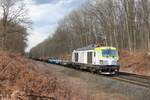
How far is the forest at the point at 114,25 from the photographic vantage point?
6781cm

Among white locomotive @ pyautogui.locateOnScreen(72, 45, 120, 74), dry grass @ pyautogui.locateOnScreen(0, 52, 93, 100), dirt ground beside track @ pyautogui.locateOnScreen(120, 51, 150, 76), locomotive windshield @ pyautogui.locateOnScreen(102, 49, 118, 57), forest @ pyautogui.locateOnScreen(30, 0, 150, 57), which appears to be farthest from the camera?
forest @ pyautogui.locateOnScreen(30, 0, 150, 57)

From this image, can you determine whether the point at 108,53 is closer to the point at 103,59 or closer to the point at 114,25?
the point at 103,59

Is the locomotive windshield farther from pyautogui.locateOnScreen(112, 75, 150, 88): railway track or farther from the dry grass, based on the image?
the dry grass

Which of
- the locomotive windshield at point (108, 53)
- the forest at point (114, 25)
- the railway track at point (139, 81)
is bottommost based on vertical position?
the railway track at point (139, 81)

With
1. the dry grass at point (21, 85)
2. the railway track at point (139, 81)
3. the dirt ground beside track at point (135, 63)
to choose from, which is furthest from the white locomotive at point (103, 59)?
the dry grass at point (21, 85)

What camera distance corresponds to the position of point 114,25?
79.8 m

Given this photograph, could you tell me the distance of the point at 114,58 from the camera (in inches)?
1590

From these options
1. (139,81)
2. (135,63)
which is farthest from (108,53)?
(135,63)

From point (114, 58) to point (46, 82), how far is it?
90.2ft

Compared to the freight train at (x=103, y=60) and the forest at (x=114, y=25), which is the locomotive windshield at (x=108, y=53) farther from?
the forest at (x=114, y=25)

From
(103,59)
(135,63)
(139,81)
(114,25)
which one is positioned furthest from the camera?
(114,25)

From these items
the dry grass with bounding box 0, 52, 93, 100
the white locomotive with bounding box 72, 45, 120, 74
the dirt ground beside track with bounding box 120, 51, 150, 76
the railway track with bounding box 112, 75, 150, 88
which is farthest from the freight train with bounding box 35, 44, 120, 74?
the dry grass with bounding box 0, 52, 93, 100

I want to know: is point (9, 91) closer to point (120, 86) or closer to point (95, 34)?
point (120, 86)

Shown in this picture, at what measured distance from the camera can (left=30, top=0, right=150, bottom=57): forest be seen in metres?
67.8
